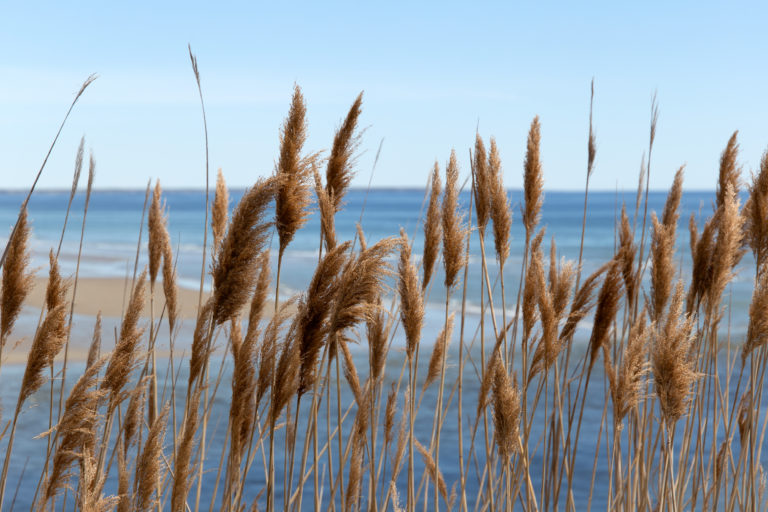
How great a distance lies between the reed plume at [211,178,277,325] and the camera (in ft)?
5.72

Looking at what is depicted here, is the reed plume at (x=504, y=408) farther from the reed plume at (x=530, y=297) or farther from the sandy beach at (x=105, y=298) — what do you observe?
the sandy beach at (x=105, y=298)

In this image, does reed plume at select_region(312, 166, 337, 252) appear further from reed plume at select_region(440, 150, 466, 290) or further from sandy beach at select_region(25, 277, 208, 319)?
sandy beach at select_region(25, 277, 208, 319)

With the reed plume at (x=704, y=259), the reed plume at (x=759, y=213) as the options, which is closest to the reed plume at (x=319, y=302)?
the reed plume at (x=704, y=259)

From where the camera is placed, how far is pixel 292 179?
1.97 m

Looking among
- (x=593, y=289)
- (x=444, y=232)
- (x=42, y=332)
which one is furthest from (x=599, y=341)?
(x=42, y=332)

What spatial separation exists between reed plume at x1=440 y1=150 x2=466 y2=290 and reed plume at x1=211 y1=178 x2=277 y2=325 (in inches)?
25.8

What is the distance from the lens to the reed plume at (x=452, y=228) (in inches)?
89.5


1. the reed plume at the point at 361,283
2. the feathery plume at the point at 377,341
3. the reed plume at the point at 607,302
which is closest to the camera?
the reed plume at the point at 361,283

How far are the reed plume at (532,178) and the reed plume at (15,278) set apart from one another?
58.1 inches

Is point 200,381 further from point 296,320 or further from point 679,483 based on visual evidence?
point 679,483

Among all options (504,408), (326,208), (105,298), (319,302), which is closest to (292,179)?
(326,208)

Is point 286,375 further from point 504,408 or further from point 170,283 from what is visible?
point 170,283

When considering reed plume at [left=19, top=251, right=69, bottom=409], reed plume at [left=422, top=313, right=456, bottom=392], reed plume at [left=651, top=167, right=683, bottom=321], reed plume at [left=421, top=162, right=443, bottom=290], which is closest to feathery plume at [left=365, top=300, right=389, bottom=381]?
reed plume at [left=421, top=162, right=443, bottom=290]

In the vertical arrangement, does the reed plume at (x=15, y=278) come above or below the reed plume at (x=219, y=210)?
below
